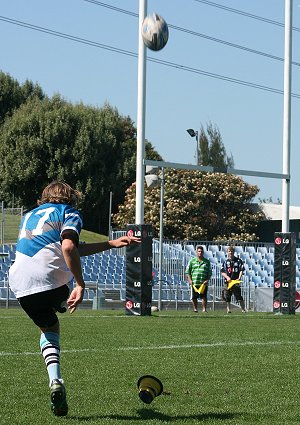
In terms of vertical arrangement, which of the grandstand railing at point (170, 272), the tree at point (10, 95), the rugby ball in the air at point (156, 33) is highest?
the tree at point (10, 95)

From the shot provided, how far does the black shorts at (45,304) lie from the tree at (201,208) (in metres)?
50.6

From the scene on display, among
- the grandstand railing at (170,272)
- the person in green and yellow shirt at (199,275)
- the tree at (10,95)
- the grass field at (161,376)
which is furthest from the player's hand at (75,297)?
the tree at (10,95)

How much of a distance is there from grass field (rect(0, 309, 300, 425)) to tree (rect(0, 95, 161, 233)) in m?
46.8

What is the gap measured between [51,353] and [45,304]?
35 cm

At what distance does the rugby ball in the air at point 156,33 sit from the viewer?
2101 centimetres

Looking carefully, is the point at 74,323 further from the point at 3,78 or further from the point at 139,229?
the point at 3,78

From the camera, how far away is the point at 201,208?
197 ft

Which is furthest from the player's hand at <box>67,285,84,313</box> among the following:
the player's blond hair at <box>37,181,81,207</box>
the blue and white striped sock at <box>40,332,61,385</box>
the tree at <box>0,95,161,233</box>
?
the tree at <box>0,95,161,233</box>

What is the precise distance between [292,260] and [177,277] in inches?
480

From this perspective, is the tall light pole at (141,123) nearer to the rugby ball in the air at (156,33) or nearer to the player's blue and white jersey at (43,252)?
the rugby ball in the air at (156,33)

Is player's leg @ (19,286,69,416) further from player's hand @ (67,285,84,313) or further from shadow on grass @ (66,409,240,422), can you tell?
shadow on grass @ (66,409,240,422)

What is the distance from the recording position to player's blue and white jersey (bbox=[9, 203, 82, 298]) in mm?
7180

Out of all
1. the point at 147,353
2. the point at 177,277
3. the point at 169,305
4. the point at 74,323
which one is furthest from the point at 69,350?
the point at 177,277

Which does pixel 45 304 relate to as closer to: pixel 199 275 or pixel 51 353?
pixel 51 353
